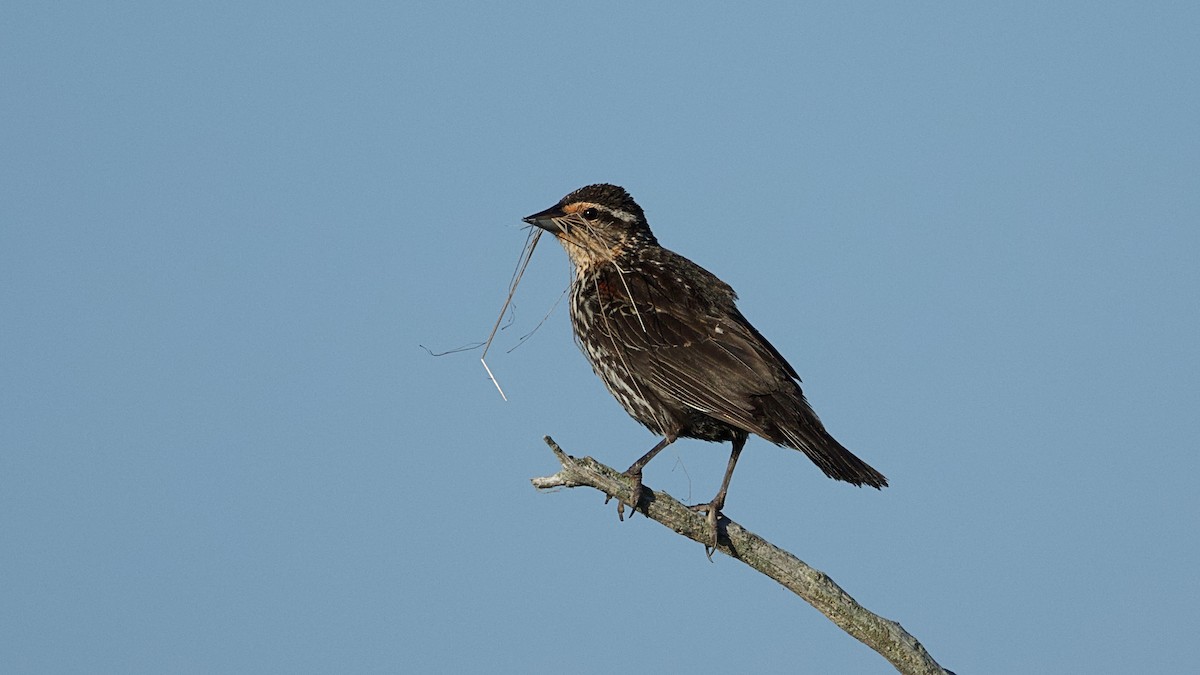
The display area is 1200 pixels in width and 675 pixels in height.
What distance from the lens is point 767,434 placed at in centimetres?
830

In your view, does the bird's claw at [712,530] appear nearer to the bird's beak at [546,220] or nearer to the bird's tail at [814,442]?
the bird's tail at [814,442]

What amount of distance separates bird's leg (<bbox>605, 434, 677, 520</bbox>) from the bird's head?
5.57 feet

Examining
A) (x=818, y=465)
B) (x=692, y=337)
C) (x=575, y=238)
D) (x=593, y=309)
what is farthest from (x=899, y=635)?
(x=575, y=238)

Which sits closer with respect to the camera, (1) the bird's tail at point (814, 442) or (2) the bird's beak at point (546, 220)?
(1) the bird's tail at point (814, 442)

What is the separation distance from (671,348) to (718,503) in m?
1.18

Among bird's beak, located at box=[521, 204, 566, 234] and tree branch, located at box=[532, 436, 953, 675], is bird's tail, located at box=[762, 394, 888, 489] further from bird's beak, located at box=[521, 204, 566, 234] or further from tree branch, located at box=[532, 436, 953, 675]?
bird's beak, located at box=[521, 204, 566, 234]

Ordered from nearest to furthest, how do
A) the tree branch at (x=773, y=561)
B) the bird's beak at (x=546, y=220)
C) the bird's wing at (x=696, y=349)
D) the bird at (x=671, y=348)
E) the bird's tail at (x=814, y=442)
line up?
the tree branch at (x=773, y=561)
the bird's tail at (x=814, y=442)
the bird at (x=671, y=348)
the bird's wing at (x=696, y=349)
the bird's beak at (x=546, y=220)

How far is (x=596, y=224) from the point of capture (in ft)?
33.3

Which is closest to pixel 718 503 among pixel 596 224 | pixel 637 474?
pixel 637 474

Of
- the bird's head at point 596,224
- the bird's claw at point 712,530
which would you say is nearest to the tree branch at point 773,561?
the bird's claw at point 712,530

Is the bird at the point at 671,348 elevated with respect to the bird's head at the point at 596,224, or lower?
lower

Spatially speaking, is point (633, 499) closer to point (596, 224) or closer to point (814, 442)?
point (814, 442)

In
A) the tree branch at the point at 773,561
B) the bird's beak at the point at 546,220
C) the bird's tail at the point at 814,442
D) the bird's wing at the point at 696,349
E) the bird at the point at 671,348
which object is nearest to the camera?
the tree branch at the point at 773,561

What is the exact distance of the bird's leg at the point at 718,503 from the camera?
7570 mm
